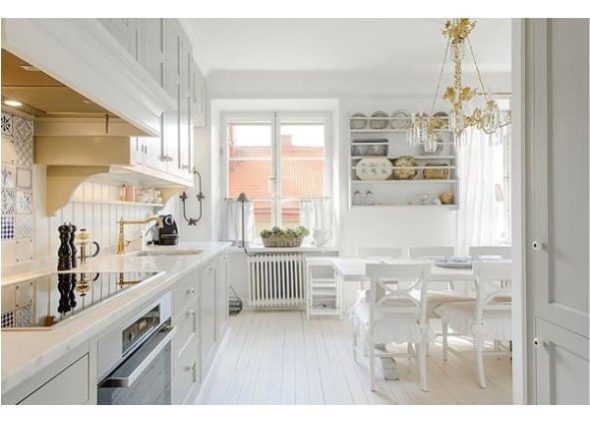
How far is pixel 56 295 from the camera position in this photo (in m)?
1.46

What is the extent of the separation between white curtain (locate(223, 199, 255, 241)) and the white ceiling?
1539 millimetres

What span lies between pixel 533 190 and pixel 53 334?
1540 millimetres

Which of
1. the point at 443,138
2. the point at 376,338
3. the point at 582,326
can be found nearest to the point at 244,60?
the point at 443,138

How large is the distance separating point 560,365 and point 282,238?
12.2ft

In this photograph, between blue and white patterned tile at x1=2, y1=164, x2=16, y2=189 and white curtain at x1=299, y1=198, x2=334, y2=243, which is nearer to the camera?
blue and white patterned tile at x1=2, y1=164, x2=16, y2=189

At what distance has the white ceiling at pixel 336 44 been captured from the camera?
3646mm

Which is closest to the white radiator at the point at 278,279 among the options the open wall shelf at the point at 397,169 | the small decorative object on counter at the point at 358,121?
the open wall shelf at the point at 397,169

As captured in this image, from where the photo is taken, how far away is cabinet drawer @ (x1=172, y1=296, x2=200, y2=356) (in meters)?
2.03

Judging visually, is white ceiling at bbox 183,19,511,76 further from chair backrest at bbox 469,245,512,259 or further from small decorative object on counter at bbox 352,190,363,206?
chair backrest at bbox 469,245,512,259

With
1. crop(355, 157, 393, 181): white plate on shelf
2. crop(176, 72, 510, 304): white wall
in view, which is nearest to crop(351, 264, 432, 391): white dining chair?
crop(176, 72, 510, 304): white wall

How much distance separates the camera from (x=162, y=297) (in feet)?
5.67

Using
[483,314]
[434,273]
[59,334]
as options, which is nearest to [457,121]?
[434,273]
